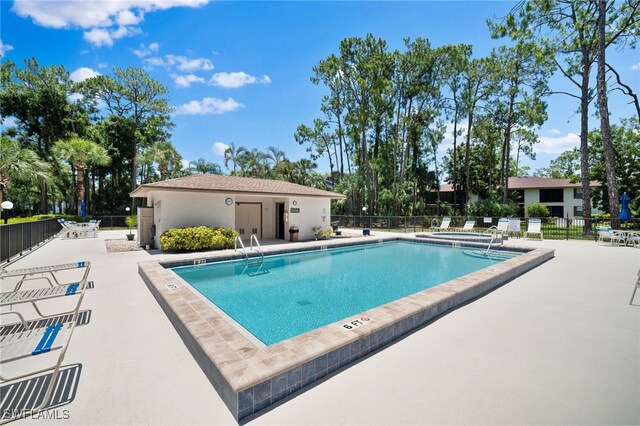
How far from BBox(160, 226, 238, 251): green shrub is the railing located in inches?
171

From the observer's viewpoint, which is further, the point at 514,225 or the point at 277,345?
the point at 514,225

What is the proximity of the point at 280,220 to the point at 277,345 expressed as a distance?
13.8 meters

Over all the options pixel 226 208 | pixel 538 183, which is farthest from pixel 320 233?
pixel 538 183

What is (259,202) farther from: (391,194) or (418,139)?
(418,139)

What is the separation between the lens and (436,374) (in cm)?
298

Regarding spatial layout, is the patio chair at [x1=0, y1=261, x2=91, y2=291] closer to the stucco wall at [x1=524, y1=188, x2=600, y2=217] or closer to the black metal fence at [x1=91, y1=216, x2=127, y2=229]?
the black metal fence at [x1=91, y1=216, x2=127, y2=229]

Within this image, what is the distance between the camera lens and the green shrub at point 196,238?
1082 cm

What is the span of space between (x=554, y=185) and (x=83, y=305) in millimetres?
41923

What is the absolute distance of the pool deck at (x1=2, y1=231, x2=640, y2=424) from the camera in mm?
2412

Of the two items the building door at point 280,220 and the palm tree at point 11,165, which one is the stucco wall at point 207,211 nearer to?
the building door at point 280,220

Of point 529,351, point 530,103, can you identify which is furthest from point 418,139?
point 529,351

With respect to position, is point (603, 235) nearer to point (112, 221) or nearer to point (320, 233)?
point (320, 233)

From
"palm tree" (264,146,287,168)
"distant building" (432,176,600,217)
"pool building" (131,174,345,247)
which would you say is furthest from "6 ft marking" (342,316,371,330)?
"distant building" (432,176,600,217)

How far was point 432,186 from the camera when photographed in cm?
3123
